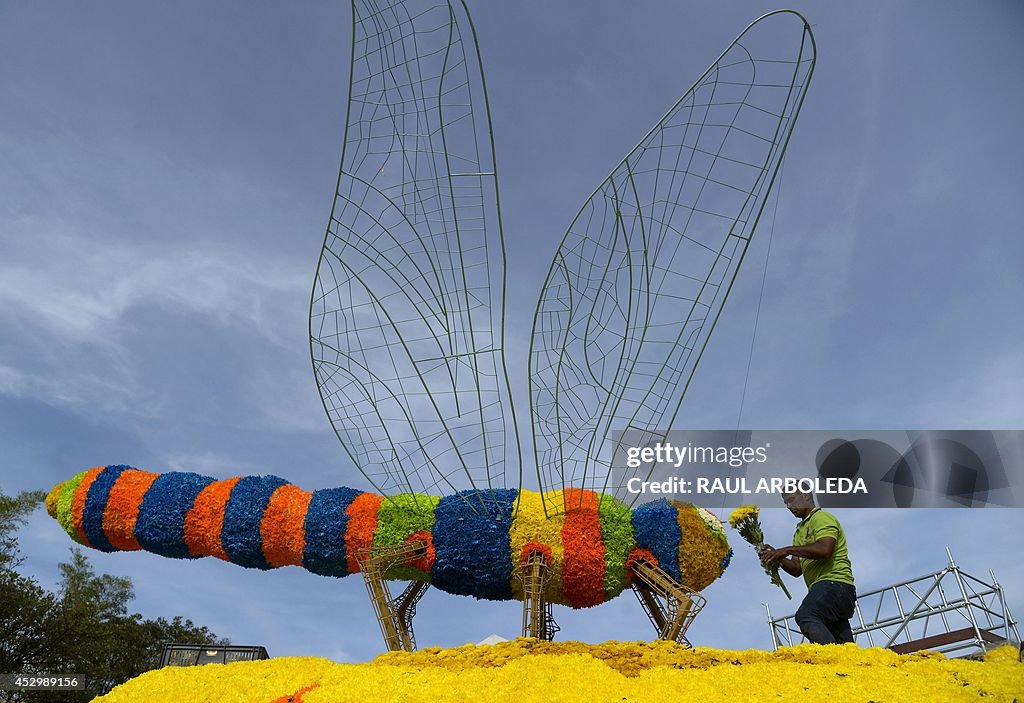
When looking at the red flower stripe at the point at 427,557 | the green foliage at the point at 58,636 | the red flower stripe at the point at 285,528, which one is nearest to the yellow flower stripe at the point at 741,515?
the red flower stripe at the point at 427,557

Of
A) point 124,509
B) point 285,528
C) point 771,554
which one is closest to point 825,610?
point 771,554

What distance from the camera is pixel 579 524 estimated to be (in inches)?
388

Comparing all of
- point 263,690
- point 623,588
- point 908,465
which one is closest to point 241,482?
point 263,690

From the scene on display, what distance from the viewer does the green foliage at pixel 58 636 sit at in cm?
2236

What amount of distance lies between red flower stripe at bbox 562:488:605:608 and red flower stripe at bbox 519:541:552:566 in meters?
0.20

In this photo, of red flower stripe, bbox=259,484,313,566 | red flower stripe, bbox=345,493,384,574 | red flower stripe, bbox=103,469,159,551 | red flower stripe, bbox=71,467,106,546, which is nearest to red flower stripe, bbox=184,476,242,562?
red flower stripe, bbox=259,484,313,566

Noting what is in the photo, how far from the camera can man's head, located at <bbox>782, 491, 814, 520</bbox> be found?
8195 millimetres

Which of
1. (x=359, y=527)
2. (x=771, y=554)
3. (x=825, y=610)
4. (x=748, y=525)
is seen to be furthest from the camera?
(x=359, y=527)

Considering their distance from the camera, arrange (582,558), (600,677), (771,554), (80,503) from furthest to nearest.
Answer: (80,503), (582,558), (771,554), (600,677)

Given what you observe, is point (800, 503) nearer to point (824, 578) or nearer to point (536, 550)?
point (824, 578)

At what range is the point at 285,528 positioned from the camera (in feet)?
36.1

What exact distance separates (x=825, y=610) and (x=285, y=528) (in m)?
7.23

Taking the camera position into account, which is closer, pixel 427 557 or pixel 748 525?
pixel 748 525

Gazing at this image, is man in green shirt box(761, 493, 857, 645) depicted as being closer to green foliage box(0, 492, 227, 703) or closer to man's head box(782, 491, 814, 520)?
man's head box(782, 491, 814, 520)
